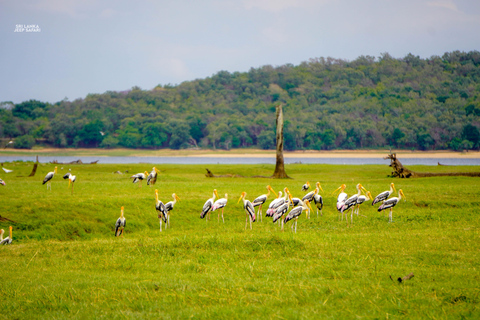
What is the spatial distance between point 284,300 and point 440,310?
247cm

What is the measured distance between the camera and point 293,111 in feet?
491

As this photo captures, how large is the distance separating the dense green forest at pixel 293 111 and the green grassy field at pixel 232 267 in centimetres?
10816

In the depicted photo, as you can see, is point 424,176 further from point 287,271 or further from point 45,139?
point 45,139

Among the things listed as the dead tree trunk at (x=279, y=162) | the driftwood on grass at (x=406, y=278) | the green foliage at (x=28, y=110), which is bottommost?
the driftwood on grass at (x=406, y=278)

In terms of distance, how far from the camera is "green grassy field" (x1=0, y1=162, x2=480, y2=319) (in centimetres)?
810

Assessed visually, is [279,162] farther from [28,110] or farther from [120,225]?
[28,110]

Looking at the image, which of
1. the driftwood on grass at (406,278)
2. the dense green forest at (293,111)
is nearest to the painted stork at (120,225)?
the driftwood on grass at (406,278)

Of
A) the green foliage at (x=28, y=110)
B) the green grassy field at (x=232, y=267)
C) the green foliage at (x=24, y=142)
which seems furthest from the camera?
the green foliage at (x=28, y=110)

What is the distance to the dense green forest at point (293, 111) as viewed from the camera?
125m

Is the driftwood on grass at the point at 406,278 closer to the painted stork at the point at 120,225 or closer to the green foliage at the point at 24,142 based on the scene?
the painted stork at the point at 120,225

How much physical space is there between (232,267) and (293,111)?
14086cm

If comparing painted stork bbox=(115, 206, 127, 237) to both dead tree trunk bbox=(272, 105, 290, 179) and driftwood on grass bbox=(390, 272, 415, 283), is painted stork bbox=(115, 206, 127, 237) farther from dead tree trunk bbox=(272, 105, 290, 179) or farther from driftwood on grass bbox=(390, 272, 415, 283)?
dead tree trunk bbox=(272, 105, 290, 179)

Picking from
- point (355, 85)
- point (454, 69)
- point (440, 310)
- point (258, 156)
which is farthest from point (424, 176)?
point (454, 69)

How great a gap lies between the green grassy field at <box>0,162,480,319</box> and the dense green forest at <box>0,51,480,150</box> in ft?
355
